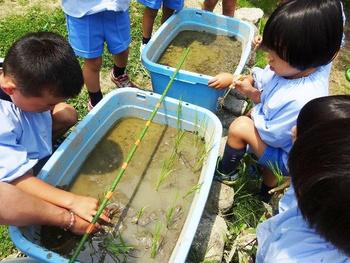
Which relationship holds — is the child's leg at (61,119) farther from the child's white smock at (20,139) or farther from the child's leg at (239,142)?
the child's leg at (239,142)

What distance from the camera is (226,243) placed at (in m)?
2.27

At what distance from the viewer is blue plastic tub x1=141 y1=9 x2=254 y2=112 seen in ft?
8.64

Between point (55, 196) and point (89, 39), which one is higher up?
point (89, 39)

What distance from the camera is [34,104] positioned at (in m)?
1.82

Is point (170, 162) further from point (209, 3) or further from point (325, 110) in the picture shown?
point (209, 3)

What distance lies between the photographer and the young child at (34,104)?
1712 mm

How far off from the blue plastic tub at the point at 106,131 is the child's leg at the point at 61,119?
23 centimetres

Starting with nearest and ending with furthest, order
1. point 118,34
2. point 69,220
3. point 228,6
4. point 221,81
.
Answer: point 69,220, point 221,81, point 118,34, point 228,6

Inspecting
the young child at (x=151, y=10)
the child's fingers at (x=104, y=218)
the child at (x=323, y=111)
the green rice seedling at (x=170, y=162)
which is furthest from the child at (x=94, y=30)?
the child at (x=323, y=111)

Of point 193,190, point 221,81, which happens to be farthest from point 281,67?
point 193,190

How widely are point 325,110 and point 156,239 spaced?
3.33 ft

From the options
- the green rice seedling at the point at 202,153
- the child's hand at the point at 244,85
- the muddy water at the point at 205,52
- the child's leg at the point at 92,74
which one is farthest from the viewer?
the muddy water at the point at 205,52

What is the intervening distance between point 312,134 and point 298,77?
3.51 ft

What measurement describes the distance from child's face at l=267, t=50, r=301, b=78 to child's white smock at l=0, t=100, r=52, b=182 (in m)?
1.25
